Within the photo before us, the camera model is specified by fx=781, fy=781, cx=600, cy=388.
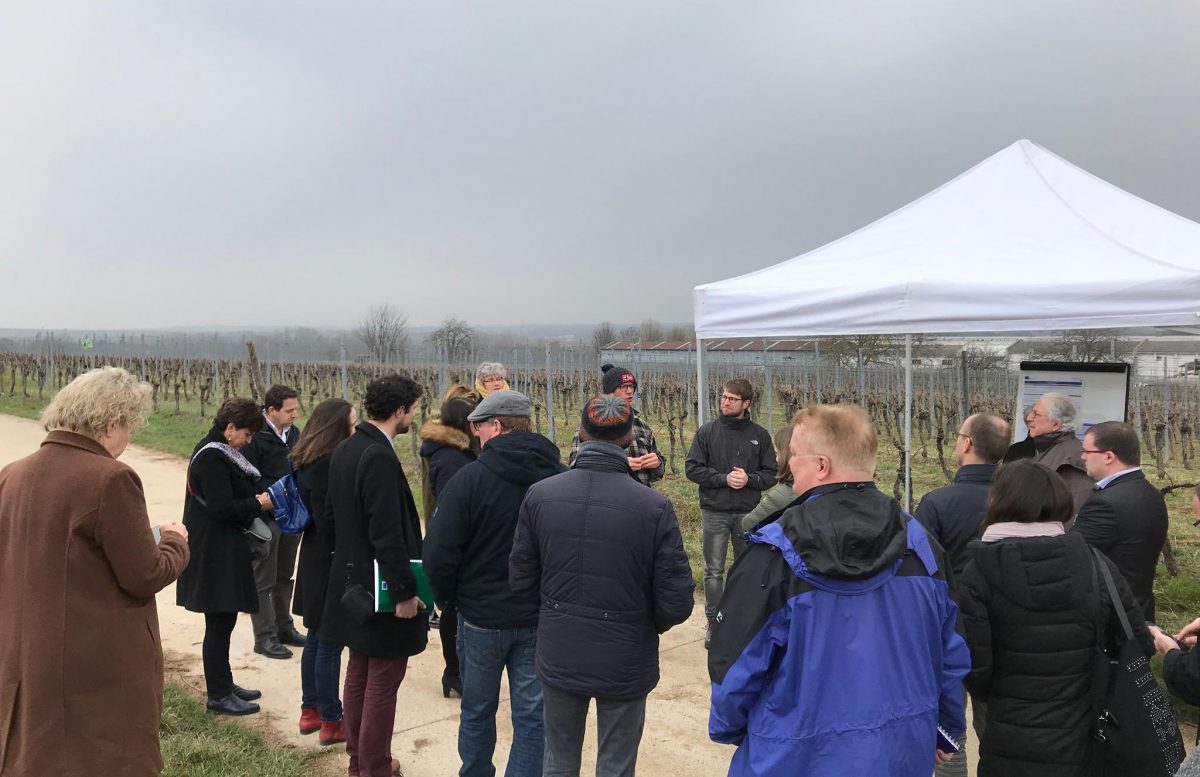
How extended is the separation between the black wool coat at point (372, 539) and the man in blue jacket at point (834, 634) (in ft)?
5.12

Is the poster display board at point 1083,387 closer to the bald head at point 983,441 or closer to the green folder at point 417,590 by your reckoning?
the bald head at point 983,441

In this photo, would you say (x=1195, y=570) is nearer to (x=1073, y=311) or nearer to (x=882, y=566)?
(x=1073, y=311)

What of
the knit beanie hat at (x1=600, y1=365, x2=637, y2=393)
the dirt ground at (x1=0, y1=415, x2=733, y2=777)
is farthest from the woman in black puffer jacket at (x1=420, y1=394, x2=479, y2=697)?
the knit beanie hat at (x1=600, y1=365, x2=637, y2=393)

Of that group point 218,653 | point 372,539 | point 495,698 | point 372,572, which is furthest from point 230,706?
point 495,698

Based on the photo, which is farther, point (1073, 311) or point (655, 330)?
point (655, 330)

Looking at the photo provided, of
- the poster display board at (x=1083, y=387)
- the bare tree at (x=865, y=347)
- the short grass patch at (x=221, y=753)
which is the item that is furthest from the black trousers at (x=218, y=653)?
the bare tree at (x=865, y=347)

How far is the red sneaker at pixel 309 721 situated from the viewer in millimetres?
3670

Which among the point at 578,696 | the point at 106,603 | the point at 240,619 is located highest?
the point at 106,603

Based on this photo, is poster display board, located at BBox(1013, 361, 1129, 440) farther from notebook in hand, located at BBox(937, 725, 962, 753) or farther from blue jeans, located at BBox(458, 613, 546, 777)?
blue jeans, located at BBox(458, 613, 546, 777)

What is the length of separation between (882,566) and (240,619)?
4.91 metres

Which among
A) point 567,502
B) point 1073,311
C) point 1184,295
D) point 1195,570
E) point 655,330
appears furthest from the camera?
point 655,330

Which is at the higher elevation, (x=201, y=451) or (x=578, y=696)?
(x=201, y=451)

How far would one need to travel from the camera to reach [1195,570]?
6906mm

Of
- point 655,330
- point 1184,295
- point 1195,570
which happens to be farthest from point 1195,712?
point 655,330
